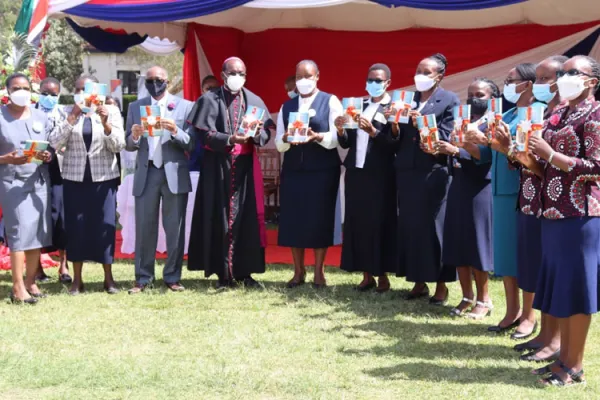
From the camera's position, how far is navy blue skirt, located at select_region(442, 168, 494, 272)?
654cm

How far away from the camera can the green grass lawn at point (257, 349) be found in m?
4.82

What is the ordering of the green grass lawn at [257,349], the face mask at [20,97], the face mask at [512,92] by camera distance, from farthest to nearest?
the face mask at [20,97] → the face mask at [512,92] → the green grass lawn at [257,349]

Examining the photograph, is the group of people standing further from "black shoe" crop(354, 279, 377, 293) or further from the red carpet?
the red carpet

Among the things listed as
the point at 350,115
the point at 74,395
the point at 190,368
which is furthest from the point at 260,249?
the point at 74,395

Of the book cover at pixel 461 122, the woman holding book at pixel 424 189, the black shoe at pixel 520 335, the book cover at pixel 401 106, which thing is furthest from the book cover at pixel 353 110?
the black shoe at pixel 520 335

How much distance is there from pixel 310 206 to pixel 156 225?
151cm

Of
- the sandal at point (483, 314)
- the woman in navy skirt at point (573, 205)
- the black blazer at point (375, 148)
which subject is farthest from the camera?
the black blazer at point (375, 148)

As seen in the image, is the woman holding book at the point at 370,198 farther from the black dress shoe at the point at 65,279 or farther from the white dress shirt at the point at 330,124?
the black dress shoe at the point at 65,279

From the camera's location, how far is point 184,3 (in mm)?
9070

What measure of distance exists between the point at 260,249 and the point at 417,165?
1.84 m

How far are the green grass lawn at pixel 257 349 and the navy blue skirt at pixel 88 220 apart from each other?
42 centimetres

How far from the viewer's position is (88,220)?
299 inches

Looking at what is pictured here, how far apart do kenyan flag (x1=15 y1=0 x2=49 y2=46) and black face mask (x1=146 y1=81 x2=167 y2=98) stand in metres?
1.91

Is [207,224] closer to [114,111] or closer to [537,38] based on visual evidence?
[114,111]
